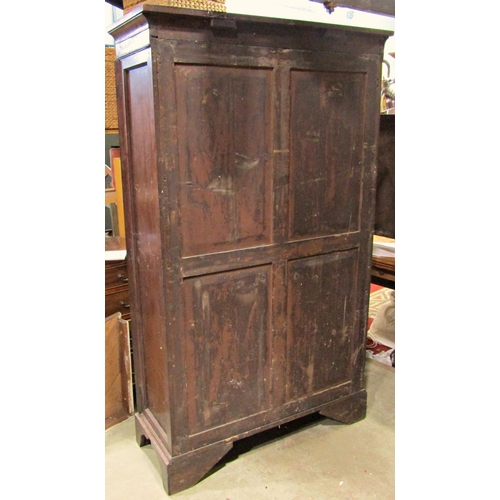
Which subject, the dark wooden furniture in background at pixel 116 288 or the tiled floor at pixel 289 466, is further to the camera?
the dark wooden furniture in background at pixel 116 288

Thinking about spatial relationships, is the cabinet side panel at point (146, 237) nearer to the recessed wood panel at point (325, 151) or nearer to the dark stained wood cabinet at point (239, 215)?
the dark stained wood cabinet at point (239, 215)

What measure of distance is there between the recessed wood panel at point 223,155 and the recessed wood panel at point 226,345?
0.54ft

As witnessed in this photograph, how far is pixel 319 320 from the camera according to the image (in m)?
2.28

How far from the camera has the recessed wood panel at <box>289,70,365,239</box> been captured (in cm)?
202

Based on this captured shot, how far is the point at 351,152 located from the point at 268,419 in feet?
4.03

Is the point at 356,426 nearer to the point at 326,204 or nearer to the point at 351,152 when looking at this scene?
the point at 326,204

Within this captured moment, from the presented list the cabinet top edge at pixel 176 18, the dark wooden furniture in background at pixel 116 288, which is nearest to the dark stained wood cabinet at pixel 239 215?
the cabinet top edge at pixel 176 18

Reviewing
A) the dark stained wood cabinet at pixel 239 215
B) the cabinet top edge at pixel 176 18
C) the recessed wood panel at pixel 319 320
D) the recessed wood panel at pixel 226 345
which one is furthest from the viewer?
the recessed wood panel at pixel 319 320

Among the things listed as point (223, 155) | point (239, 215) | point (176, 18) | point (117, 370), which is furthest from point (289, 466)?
point (176, 18)

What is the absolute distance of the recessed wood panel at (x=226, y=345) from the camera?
1.97m

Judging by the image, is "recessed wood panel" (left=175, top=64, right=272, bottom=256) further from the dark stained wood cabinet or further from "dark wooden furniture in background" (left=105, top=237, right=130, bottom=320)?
"dark wooden furniture in background" (left=105, top=237, right=130, bottom=320)

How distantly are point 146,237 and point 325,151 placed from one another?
0.82 meters

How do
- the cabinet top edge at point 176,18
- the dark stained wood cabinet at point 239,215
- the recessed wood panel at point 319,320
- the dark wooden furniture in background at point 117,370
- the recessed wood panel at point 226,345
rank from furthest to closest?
the dark wooden furniture in background at point 117,370
the recessed wood panel at point 319,320
the recessed wood panel at point 226,345
the dark stained wood cabinet at point 239,215
the cabinet top edge at point 176,18

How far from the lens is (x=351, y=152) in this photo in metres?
2.19
